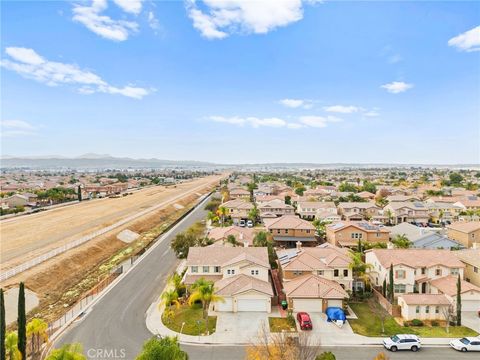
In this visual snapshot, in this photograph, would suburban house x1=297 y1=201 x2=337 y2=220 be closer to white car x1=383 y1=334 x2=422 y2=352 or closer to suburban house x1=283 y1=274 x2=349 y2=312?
suburban house x1=283 y1=274 x2=349 y2=312

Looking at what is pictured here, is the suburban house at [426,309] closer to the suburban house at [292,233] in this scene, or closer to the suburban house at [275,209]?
the suburban house at [292,233]

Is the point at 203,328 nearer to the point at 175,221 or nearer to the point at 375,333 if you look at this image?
the point at 375,333

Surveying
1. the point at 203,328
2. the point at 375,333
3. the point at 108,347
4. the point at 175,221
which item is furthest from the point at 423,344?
the point at 175,221

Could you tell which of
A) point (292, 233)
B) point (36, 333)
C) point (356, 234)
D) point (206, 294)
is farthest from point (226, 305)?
point (356, 234)

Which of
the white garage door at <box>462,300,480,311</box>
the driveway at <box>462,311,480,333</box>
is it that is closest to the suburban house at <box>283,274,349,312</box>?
the driveway at <box>462,311,480,333</box>

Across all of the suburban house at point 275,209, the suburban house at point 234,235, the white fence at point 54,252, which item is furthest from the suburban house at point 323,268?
the suburban house at point 275,209

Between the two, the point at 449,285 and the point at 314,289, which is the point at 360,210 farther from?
the point at 314,289
